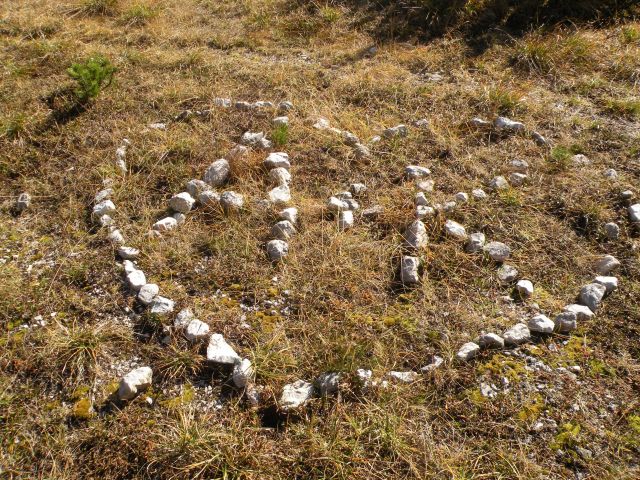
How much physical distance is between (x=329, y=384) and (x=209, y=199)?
2.01 m

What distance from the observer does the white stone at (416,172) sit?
4.53m

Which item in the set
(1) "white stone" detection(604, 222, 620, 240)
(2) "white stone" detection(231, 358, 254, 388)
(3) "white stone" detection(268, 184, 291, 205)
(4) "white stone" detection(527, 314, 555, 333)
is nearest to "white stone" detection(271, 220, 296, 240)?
(3) "white stone" detection(268, 184, 291, 205)

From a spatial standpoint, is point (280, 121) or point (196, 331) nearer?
point (196, 331)

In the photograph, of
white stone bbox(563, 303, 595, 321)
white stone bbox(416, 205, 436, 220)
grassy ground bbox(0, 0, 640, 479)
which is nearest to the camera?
grassy ground bbox(0, 0, 640, 479)

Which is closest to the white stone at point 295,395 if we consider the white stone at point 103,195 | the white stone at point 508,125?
the white stone at point 103,195

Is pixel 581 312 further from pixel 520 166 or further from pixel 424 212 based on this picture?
pixel 520 166

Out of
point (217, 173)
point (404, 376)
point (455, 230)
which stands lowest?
point (404, 376)

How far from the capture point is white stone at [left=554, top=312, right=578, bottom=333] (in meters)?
3.32

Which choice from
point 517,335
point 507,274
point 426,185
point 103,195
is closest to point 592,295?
point 507,274

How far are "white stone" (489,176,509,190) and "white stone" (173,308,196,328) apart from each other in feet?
9.16

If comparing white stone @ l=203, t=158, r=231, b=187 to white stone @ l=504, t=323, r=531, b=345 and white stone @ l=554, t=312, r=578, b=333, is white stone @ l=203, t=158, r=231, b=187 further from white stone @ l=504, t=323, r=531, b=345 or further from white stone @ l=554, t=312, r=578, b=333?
white stone @ l=554, t=312, r=578, b=333

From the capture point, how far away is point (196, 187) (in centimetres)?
436

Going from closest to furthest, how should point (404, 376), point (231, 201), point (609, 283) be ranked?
point (404, 376), point (609, 283), point (231, 201)

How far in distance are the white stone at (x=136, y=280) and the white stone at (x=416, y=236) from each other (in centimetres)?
205
